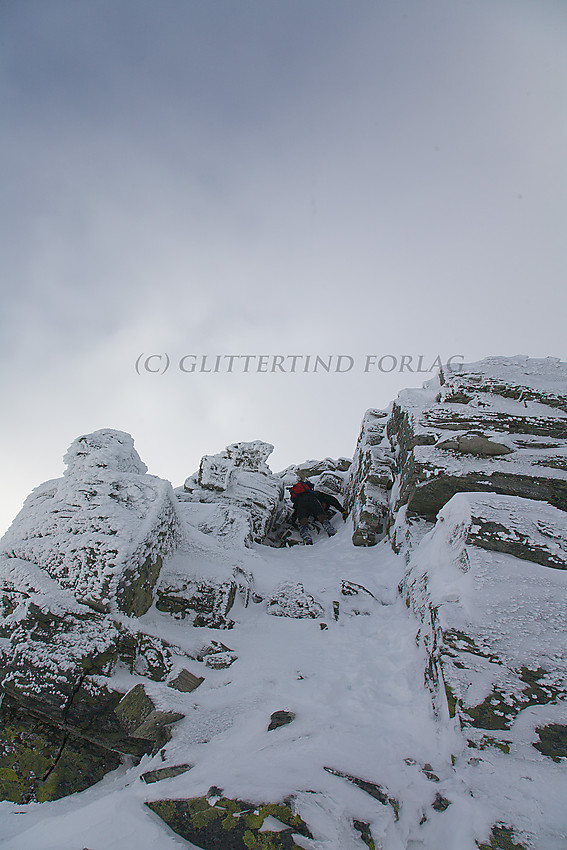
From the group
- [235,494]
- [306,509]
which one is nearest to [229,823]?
[306,509]

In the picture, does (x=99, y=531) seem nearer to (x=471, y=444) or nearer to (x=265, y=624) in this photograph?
(x=265, y=624)

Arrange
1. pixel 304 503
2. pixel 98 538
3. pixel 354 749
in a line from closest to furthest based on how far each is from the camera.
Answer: pixel 354 749 → pixel 98 538 → pixel 304 503

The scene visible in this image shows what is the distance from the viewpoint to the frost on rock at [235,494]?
13.9 m

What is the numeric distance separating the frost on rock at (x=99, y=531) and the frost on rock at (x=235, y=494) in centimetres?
347

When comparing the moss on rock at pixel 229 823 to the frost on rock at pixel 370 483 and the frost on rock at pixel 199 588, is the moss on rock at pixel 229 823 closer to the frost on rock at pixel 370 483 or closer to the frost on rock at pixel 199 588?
the frost on rock at pixel 199 588

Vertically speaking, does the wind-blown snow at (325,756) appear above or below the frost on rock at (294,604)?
below

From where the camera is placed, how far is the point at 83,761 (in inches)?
254

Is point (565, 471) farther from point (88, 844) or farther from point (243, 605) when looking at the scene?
point (88, 844)

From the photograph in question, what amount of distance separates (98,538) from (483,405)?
12713mm

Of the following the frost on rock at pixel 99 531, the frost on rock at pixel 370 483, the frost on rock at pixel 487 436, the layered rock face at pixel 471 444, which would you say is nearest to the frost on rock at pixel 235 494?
the frost on rock at pixel 99 531

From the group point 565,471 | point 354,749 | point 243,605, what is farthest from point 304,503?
point 354,749

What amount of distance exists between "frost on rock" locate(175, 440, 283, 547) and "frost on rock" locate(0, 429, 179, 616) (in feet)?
11.4

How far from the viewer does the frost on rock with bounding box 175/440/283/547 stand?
1393cm

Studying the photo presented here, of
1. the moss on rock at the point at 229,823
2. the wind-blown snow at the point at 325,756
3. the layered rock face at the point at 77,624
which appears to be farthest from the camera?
the layered rock face at the point at 77,624
